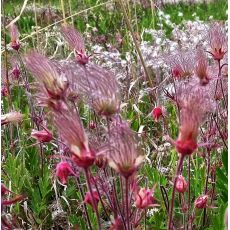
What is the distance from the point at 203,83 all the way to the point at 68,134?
55 cm

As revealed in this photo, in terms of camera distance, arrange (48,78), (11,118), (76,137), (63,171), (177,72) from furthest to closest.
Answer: (177,72), (11,118), (63,171), (48,78), (76,137)

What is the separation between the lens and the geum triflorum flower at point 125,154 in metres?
0.85

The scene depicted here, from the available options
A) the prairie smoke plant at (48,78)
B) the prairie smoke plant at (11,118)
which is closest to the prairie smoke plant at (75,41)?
the prairie smoke plant at (11,118)

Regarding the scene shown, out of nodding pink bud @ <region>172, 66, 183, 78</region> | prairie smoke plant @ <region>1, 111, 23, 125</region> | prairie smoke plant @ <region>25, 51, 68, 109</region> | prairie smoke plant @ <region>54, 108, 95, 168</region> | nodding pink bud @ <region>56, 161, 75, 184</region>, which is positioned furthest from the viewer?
nodding pink bud @ <region>172, 66, 183, 78</region>

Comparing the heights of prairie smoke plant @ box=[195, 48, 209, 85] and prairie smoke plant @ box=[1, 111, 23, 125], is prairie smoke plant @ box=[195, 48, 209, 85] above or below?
above

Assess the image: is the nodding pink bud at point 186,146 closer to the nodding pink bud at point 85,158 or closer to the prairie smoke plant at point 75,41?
the nodding pink bud at point 85,158

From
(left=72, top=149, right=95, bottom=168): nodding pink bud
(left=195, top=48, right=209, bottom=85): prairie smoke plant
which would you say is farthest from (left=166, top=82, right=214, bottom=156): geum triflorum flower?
(left=195, top=48, right=209, bottom=85): prairie smoke plant

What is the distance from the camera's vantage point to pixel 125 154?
2.77ft

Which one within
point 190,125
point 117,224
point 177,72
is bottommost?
point 117,224

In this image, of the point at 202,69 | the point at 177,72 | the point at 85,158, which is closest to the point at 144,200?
the point at 85,158

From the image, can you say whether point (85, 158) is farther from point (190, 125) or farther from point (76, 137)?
point (190, 125)

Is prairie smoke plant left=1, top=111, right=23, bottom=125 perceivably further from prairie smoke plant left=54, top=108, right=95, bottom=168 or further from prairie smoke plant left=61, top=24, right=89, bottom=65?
prairie smoke plant left=54, top=108, right=95, bottom=168

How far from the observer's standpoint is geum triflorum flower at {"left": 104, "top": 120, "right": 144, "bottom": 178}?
85cm

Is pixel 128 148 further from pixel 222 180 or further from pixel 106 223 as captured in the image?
pixel 106 223
